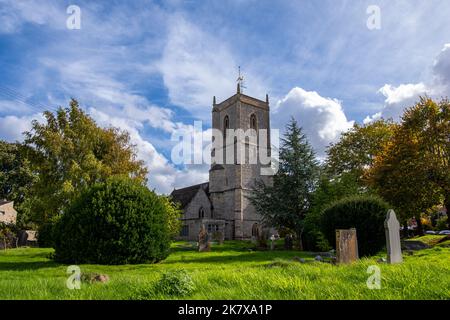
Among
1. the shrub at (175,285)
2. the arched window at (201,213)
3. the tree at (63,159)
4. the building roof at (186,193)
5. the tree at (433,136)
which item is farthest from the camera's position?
the building roof at (186,193)

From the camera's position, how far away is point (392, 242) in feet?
37.6

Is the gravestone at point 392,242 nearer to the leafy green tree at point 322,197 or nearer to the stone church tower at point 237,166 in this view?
the leafy green tree at point 322,197

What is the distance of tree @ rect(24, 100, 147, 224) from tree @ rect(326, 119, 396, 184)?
935 inches

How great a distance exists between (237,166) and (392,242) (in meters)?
34.9

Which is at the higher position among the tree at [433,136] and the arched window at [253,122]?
the arched window at [253,122]

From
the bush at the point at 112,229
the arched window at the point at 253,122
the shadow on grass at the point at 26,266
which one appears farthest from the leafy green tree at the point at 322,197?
the arched window at the point at 253,122

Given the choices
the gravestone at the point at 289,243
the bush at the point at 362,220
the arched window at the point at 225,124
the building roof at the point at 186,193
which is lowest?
the gravestone at the point at 289,243

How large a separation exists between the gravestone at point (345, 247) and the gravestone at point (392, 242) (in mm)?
1172

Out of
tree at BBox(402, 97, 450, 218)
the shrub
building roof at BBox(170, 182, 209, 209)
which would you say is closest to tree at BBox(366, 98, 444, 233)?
tree at BBox(402, 97, 450, 218)

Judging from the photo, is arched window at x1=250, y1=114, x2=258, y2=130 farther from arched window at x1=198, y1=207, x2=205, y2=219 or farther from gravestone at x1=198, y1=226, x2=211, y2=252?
gravestone at x1=198, y1=226, x2=211, y2=252

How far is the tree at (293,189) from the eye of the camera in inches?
1001

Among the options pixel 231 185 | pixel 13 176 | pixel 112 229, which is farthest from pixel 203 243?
pixel 13 176

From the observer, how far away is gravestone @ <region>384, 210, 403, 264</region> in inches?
437
